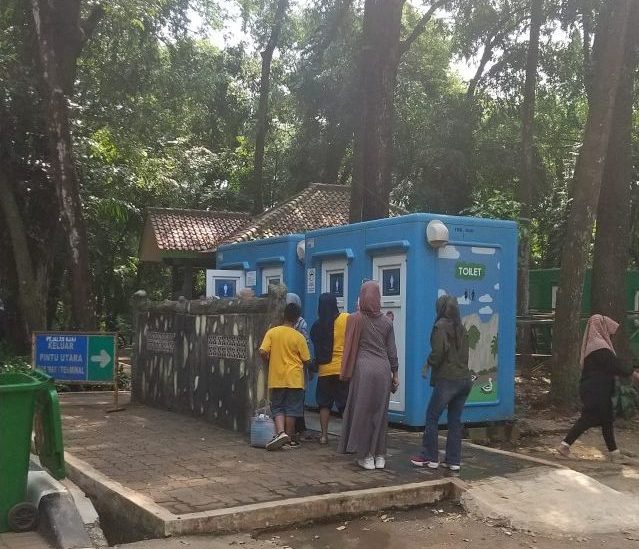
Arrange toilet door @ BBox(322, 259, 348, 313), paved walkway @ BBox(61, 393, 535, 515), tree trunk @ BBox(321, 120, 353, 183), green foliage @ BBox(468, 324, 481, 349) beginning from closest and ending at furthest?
paved walkway @ BBox(61, 393, 535, 515)
green foliage @ BBox(468, 324, 481, 349)
toilet door @ BBox(322, 259, 348, 313)
tree trunk @ BBox(321, 120, 353, 183)

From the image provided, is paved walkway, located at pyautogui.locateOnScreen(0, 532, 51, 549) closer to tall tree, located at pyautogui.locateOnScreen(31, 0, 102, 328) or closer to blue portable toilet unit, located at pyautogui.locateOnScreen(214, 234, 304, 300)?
blue portable toilet unit, located at pyautogui.locateOnScreen(214, 234, 304, 300)

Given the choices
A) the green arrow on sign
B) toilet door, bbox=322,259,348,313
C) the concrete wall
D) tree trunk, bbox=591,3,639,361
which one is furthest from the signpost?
tree trunk, bbox=591,3,639,361

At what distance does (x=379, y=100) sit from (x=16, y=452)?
8.85m

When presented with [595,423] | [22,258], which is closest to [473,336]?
[595,423]

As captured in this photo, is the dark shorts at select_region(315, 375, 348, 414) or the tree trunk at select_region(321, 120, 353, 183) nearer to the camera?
the dark shorts at select_region(315, 375, 348, 414)

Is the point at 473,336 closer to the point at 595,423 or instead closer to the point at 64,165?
the point at 595,423

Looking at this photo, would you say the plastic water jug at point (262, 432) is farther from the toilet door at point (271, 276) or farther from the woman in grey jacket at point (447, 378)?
the toilet door at point (271, 276)

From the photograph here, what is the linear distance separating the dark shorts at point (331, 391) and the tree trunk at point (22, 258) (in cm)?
944

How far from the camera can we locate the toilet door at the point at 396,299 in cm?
923

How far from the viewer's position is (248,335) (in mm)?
8766

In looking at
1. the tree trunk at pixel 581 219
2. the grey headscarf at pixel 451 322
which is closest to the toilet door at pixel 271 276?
the tree trunk at pixel 581 219

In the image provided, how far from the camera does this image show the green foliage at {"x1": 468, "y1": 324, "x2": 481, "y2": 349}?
9.45m

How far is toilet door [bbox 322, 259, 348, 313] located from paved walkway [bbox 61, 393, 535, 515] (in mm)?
2053

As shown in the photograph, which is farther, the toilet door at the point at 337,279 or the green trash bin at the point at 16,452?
the toilet door at the point at 337,279
